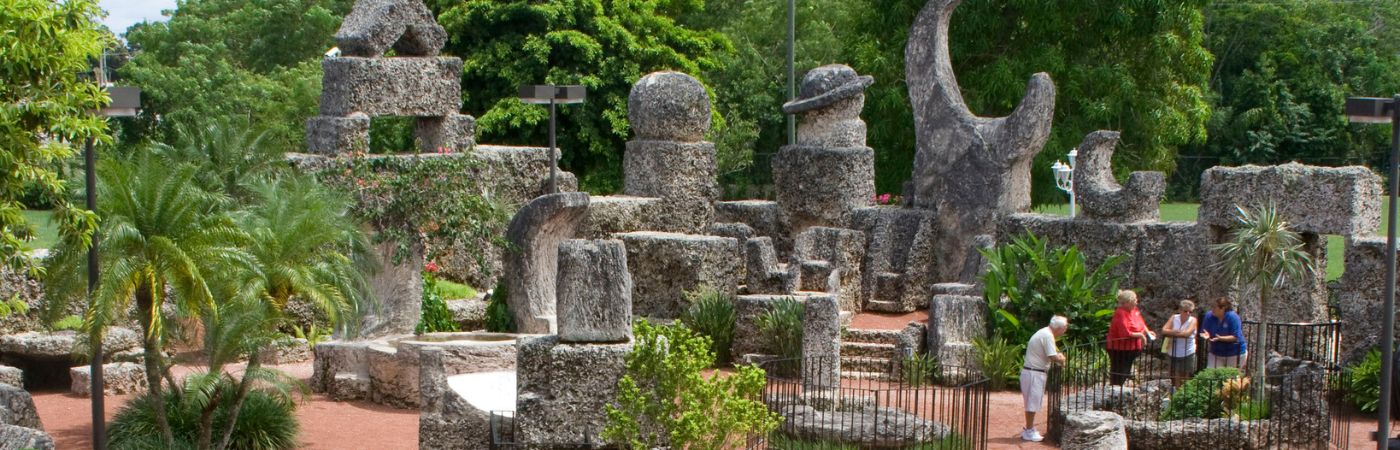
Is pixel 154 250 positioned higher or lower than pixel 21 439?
higher

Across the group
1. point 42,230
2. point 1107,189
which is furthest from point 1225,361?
point 42,230

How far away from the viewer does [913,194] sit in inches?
848

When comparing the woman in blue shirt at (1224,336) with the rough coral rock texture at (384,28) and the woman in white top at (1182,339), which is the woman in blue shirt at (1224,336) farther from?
the rough coral rock texture at (384,28)

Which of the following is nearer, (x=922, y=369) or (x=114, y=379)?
(x=114, y=379)

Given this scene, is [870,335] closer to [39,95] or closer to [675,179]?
[675,179]

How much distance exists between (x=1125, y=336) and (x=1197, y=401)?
1.74 meters

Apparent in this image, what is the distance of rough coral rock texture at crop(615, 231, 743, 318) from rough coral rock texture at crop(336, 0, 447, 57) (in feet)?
12.0

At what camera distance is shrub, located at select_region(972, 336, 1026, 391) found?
57.3 feet

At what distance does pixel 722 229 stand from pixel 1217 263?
21.0 ft

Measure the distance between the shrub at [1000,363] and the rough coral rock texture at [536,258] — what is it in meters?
4.52

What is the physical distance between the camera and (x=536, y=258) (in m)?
17.9

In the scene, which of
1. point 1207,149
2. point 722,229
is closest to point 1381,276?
point 722,229

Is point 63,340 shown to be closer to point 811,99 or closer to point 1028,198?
point 811,99

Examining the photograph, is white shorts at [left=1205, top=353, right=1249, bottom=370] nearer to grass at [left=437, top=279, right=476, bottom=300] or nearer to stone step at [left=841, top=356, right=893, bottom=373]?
stone step at [left=841, top=356, right=893, bottom=373]
